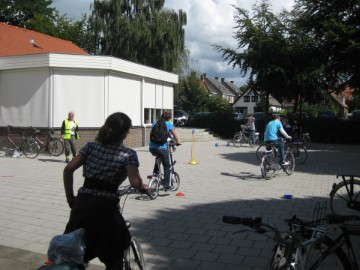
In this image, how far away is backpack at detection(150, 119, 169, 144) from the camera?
8.60 meters

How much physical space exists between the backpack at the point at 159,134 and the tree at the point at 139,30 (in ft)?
85.3

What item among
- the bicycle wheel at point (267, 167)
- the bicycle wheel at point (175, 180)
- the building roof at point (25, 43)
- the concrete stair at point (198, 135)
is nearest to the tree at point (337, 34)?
the concrete stair at point (198, 135)

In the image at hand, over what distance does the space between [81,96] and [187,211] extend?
446 inches

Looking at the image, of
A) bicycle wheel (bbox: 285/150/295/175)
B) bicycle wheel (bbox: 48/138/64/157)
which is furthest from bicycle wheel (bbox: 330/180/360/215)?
bicycle wheel (bbox: 48/138/64/157)

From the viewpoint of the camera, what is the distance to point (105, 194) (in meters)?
3.18

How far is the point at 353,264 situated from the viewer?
10.2 feet

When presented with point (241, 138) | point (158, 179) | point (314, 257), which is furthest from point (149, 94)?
point (314, 257)

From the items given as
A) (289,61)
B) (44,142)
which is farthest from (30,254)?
(289,61)

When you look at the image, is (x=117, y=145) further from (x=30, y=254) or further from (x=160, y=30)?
(x=160, y=30)

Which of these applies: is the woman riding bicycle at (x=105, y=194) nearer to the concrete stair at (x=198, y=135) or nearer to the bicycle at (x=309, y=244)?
the bicycle at (x=309, y=244)

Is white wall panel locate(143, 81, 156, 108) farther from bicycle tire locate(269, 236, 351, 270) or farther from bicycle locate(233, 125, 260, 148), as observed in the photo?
bicycle tire locate(269, 236, 351, 270)

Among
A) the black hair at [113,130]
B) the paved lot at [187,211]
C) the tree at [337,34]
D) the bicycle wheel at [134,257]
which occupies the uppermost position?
the tree at [337,34]

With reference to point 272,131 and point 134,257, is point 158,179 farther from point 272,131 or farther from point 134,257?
point 134,257

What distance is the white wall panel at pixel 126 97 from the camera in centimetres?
1844
